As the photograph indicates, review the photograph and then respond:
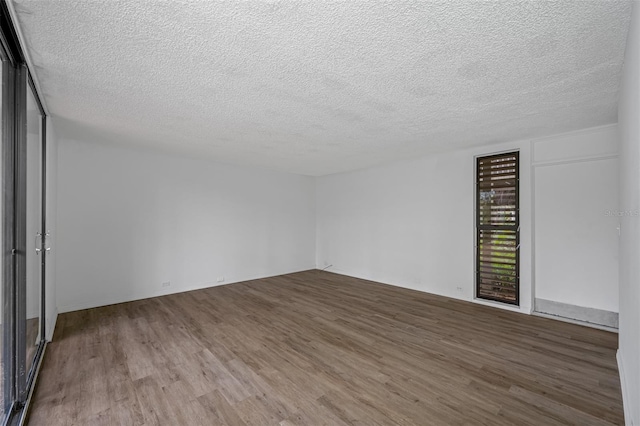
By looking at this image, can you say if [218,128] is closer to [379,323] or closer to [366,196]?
[379,323]

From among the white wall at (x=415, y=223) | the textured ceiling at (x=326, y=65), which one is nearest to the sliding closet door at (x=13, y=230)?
the textured ceiling at (x=326, y=65)

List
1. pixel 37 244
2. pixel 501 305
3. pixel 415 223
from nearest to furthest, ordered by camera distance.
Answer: pixel 37 244, pixel 501 305, pixel 415 223

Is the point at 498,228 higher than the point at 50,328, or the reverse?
the point at 498,228

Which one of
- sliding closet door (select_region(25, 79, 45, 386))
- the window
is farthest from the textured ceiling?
the window

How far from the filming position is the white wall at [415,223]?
446 centimetres

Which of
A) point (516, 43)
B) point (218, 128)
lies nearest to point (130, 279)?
point (218, 128)

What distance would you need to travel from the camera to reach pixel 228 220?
5684mm

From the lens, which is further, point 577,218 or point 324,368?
point 577,218

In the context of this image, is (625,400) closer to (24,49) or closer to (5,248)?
(5,248)

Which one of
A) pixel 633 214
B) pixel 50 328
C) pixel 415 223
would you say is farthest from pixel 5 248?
pixel 415 223

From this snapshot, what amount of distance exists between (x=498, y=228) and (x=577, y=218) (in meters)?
0.89

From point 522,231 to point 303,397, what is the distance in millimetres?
Answer: 3696

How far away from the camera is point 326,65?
1957mm

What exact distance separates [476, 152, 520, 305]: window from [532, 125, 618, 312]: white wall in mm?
260
